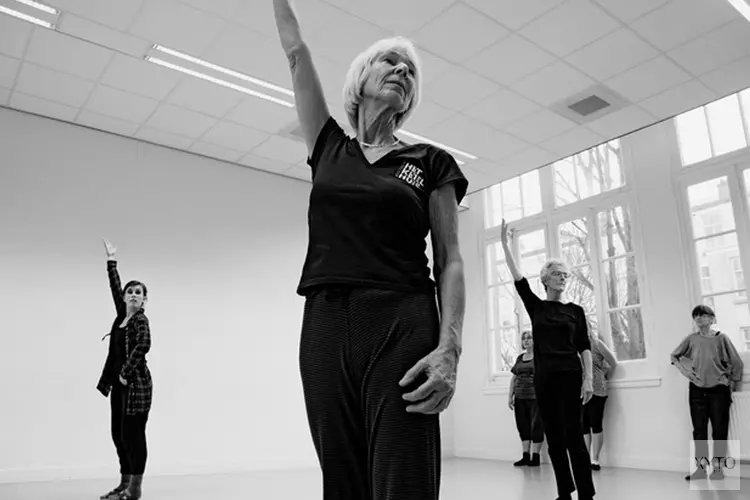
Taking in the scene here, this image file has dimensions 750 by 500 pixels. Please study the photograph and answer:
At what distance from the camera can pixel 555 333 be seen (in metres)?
3.33

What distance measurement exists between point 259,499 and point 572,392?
2175 mm

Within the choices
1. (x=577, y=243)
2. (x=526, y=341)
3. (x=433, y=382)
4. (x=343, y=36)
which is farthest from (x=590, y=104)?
(x=433, y=382)

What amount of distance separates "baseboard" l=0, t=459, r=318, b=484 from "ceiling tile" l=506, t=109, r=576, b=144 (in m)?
4.25

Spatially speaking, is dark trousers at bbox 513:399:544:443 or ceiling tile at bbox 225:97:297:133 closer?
ceiling tile at bbox 225:97:297:133

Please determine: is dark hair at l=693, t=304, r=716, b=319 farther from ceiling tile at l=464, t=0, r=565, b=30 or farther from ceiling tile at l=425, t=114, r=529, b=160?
ceiling tile at l=464, t=0, r=565, b=30

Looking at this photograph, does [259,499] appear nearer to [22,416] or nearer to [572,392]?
[572,392]

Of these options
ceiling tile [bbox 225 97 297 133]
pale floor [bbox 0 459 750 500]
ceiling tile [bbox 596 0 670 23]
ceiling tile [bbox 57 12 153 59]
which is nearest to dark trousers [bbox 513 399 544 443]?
pale floor [bbox 0 459 750 500]

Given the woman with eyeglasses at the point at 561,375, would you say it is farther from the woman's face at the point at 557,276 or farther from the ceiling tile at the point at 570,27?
the ceiling tile at the point at 570,27

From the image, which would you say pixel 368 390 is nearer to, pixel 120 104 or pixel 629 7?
pixel 629 7

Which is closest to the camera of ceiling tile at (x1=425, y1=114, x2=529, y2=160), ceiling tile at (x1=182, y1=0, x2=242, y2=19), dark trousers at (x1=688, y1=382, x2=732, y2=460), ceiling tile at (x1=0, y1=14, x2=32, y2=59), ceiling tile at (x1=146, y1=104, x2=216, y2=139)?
ceiling tile at (x1=182, y1=0, x2=242, y2=19)

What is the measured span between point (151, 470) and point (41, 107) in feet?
11.7

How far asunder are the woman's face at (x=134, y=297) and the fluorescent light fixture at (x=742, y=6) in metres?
4.51

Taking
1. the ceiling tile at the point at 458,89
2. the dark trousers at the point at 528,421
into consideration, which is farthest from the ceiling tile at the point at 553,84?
the dark trousers at the point at 528,421

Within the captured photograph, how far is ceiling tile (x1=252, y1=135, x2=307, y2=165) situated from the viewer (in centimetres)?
653
